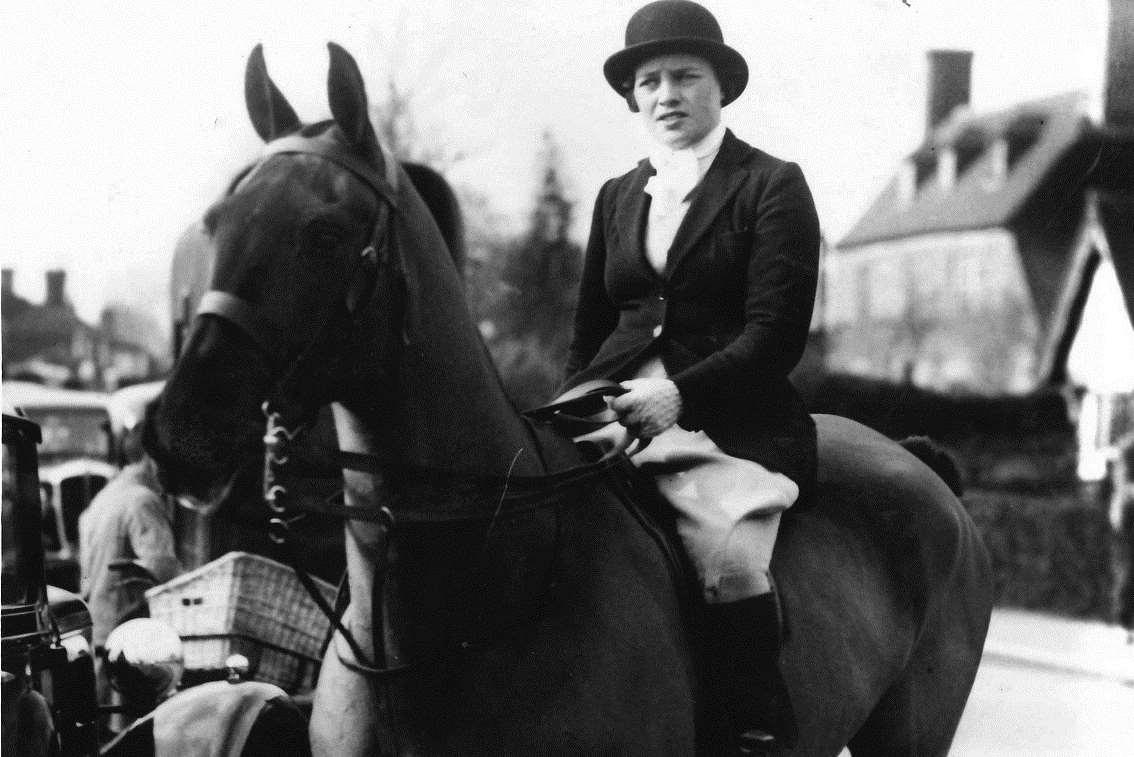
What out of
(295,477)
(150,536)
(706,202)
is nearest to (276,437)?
(295,477)

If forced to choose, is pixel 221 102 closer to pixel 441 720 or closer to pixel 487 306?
pixel 441 720

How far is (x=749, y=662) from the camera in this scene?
393 cm

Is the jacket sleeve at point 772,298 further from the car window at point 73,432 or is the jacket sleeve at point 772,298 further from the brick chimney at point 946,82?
the car window at point 73,432

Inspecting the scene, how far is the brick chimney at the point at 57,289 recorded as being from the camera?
7.51 m

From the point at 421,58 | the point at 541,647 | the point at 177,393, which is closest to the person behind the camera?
the point at 177,393

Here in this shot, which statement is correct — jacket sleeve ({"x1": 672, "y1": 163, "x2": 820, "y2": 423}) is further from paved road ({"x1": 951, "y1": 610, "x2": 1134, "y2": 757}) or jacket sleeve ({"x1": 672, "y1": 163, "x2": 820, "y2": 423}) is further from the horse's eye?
paved road ({"x1": 951, "y1": 610, "x2": 1134, "y2": 757})

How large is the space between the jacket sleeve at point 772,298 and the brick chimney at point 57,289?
465 centimetres

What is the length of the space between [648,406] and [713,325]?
0.50 meters

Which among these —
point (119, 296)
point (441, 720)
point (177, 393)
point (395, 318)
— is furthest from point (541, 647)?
point (119, 296)

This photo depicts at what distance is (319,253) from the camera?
10.0 feet

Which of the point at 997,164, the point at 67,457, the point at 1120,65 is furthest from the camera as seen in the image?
the point at 997,164

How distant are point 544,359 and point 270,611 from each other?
7.58 metres

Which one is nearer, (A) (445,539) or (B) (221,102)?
(A) (445,539)

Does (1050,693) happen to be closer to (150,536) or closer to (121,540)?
(150,536)
